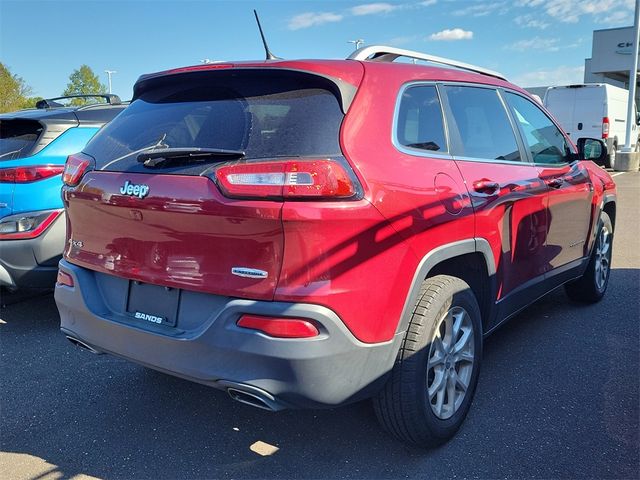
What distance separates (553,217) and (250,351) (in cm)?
258

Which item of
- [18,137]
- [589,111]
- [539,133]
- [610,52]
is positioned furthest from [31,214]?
[610,52]

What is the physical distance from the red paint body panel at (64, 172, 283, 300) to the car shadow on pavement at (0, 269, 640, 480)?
929 mm

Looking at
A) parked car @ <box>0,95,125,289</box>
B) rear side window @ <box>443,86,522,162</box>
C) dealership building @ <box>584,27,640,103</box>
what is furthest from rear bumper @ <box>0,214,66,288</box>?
dealership building @ <box>584,27,640,103</box>

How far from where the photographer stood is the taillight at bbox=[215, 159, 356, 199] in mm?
2146

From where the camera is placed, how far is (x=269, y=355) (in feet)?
7.06

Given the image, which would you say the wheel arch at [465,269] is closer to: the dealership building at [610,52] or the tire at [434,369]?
the tire at [434,369]

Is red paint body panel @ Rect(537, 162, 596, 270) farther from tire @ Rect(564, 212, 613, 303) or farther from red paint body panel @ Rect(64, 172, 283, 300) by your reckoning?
red paint body panel @ Rect(64, 172, 283, 300)

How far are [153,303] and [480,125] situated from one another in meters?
2.08

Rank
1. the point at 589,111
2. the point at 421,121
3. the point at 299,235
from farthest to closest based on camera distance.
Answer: the point at 589,111, the point at 421,121, the point at 299,235

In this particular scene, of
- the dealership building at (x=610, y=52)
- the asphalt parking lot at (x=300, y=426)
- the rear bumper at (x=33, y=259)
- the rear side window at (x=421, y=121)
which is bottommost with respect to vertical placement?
the asphalt parking lot at (x=300, y=426)

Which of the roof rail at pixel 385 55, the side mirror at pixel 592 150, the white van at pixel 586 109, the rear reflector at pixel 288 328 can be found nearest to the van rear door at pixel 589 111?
the white van at pixel 586 109

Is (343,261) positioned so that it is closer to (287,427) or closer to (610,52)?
(287,427)

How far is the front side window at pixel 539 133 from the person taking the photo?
3787 millimetres

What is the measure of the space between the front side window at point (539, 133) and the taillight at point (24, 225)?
3.46 metres
